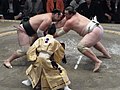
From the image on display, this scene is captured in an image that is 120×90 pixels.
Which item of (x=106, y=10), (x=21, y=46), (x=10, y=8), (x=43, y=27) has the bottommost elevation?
(x=10, y=8)

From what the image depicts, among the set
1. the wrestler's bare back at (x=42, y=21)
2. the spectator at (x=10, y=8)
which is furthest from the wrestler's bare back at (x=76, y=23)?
the spectator at (x=10, y=8)

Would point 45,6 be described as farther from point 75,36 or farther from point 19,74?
point 19,74

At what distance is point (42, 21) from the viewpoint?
457cm

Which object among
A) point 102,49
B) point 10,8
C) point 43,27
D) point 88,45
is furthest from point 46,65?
point 10,8

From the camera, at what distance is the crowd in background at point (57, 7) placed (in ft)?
23.1

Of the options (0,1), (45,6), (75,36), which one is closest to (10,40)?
(75,36)

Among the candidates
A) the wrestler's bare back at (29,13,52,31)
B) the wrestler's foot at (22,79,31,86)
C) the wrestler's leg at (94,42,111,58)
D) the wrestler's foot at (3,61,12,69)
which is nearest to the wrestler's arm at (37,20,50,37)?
the wrestler's bare back at (29,13,52,31)

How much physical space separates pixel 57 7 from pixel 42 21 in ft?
7.82

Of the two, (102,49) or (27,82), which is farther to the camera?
(102,49)

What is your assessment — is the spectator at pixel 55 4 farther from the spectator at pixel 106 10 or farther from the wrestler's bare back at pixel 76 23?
the wrestler's bare back at pixel 76 23

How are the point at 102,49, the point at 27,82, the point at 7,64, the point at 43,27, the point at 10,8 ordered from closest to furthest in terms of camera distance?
the point at 27,82
the point at 43,27
the point at 7,64
the point at 102,49
the point at 10,8

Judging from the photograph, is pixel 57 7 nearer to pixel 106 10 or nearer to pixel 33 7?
pixel 33 7

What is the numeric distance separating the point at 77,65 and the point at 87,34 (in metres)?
0.47

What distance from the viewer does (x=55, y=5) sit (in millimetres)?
6957
